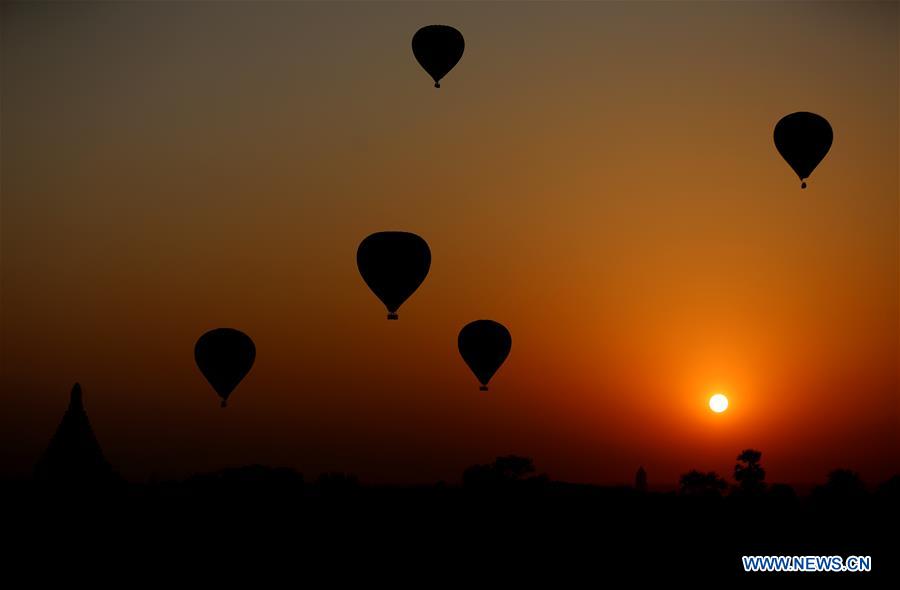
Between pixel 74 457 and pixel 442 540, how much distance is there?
4122cm

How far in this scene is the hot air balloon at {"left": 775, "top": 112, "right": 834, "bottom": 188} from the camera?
39781 mm

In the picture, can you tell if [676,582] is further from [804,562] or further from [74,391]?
[74,391]

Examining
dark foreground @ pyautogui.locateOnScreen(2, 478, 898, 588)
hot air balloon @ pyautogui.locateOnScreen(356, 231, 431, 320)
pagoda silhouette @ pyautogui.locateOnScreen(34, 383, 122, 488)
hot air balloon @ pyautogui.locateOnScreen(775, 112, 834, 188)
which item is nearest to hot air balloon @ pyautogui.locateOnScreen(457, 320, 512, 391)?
hot air balloon @ pyautogui.locateOnScreen(356, 231, 431, 320)

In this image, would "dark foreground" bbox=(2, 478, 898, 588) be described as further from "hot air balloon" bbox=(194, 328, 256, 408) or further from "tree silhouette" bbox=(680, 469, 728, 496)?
"tree silhouette" bbox=(680, 469, 728, 496)

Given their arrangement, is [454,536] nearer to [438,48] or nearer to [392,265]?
[392,265]

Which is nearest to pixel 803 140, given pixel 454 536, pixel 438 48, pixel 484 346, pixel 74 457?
pixel 438 48

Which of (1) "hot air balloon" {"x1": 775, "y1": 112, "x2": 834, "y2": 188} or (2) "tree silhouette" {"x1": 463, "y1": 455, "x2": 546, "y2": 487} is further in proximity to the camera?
(2) "tree silhouette" {"x1": 463, "y1": 455, "x2": 546, "y2": 487}

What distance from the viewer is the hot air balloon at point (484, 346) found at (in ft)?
150

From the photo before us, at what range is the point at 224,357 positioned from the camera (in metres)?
44.9

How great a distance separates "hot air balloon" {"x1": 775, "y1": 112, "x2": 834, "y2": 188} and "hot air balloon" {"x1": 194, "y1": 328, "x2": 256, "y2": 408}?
890 inches

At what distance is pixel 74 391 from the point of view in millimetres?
65375

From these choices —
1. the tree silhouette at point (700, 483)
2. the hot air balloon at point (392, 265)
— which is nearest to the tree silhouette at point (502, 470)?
the tree silhouette at point (700, 483)

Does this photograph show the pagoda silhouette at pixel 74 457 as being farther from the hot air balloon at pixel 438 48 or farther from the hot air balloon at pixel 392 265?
the hot air balloon at pixel 438 48

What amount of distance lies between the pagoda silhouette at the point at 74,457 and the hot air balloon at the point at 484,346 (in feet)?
87.6
